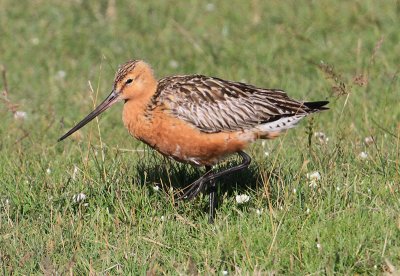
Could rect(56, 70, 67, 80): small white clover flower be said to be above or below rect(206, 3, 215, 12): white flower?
below

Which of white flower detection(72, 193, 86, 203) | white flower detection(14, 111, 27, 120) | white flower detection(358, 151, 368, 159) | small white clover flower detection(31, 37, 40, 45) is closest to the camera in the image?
white flower detection(72, 193, 86, 203)

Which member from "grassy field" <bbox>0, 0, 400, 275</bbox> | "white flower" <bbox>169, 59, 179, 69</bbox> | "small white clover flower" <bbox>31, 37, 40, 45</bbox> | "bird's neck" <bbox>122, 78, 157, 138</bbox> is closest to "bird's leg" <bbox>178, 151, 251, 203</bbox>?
"grassy field" <bbox>0, 0, 400, 275</bbox>

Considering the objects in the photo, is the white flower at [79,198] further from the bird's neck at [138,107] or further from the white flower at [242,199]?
the white flower at [242,199]

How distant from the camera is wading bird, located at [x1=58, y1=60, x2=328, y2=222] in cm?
717

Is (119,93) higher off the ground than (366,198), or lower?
higher

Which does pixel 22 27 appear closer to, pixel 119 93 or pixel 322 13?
pixel 322 13

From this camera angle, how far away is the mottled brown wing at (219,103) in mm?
7273

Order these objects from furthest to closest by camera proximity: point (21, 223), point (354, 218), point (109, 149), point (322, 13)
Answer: point (322, 13) → point (109, 149) → point (21, 223) → point (354, 218)

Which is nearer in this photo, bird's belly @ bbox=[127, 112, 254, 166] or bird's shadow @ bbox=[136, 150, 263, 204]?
bird's belly @ bbox=[127, 112, 254, 166]

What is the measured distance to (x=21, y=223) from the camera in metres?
6.82

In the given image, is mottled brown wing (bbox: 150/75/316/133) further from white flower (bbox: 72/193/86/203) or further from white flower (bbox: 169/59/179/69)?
white flower (bbox: 169/59/179/69)

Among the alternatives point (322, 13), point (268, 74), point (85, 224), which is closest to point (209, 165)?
point (85, 224)

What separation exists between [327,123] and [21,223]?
3.86m

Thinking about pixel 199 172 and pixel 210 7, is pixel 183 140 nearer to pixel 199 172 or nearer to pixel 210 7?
pixel 199 172
